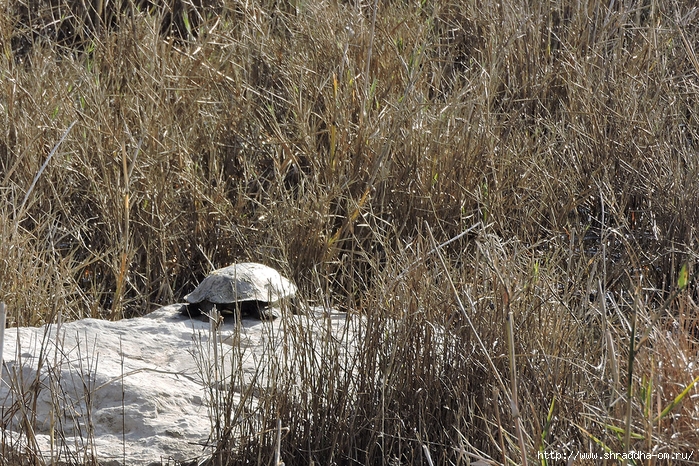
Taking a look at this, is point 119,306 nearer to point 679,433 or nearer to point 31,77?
point 31,77

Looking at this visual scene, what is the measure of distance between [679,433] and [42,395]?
4.17ft

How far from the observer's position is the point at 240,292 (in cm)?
228

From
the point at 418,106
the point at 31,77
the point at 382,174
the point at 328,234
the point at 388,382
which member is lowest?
the point at 388,382

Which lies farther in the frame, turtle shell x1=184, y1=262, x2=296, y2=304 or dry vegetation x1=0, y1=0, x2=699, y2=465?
turtle shell x1=184, y1=262, x2=296, y2=304

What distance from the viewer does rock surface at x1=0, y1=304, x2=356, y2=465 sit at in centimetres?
164

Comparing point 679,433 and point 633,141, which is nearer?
point 679,433

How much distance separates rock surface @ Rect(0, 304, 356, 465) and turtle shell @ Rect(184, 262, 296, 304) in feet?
0.55

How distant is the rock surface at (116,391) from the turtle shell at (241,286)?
0.17 meters

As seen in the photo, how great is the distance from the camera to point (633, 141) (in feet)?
9.29

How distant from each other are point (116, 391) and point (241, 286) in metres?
0.53

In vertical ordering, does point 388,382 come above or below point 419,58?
below

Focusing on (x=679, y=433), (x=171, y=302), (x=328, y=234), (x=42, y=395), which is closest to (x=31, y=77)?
(x=171, y=302)

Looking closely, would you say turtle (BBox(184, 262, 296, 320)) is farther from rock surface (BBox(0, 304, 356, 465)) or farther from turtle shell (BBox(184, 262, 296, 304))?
rock surface (BBox(0, 304, 356, 465))

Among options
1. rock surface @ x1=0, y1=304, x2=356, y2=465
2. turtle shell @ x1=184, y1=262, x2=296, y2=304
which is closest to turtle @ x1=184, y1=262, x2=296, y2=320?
turtle shell @ x1=184, y1=262, x2=296, y2=304
